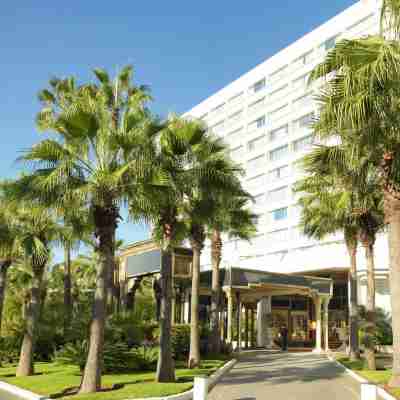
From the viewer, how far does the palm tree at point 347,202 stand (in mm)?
16672

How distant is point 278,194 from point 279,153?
5.21 metres

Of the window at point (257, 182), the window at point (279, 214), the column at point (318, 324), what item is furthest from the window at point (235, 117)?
the column at point (318, 324)

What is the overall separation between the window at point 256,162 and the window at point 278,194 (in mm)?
4557

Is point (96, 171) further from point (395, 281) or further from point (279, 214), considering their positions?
point (279, 214)

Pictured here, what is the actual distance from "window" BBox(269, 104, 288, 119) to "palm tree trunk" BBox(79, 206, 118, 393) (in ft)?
176

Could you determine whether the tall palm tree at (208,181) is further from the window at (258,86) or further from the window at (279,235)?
the window at (258,86)

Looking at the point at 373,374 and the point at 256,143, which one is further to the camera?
the point at 256,143

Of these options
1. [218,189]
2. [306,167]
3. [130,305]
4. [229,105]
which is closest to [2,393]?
[218,189]

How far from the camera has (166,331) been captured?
16.9m

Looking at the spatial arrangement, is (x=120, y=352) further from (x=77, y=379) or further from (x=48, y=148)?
(x=48, y=148)

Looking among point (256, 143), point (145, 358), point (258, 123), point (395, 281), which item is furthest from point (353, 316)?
point (258, 123)

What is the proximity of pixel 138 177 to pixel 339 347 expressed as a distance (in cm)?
2712

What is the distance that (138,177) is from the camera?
1531cm

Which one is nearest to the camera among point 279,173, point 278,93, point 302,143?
point 302,143
